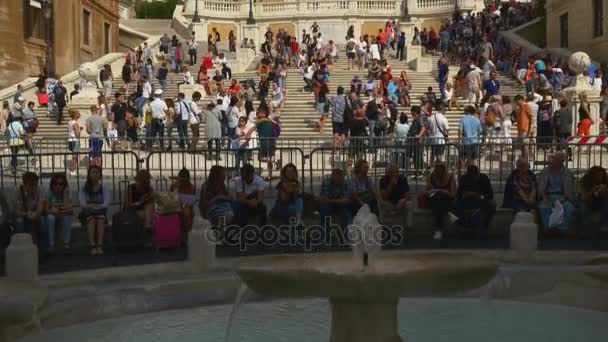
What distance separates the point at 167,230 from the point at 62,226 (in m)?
1.31

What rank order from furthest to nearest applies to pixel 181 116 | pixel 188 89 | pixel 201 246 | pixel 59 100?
pixel 188 89 → pixel 59 100 → pixel 181 116 → pixel 201 246

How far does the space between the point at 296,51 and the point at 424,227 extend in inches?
930

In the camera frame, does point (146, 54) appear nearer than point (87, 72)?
No

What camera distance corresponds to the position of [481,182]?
1142 centimetres

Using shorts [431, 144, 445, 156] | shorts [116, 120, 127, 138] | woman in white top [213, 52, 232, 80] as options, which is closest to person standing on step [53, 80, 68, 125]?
shorts [116, 120, 127, 138]

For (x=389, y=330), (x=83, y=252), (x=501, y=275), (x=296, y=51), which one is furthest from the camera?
(x=296, y=51)

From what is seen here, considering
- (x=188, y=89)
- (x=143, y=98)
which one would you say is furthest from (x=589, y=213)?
(x=188, y=89)

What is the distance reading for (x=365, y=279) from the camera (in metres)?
5.50

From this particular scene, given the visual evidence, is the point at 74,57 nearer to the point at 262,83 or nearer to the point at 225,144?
the point at 262,83

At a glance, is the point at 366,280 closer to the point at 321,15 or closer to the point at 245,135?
the point at 245,135

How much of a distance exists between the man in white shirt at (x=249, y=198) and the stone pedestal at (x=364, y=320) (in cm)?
520

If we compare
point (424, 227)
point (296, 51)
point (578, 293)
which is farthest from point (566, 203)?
point (296, 51)

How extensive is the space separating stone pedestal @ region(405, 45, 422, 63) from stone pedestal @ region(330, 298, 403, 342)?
92.2ft

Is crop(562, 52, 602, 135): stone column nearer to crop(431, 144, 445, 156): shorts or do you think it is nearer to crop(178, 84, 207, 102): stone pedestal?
crop(431, 144, 445, 156): shorts
